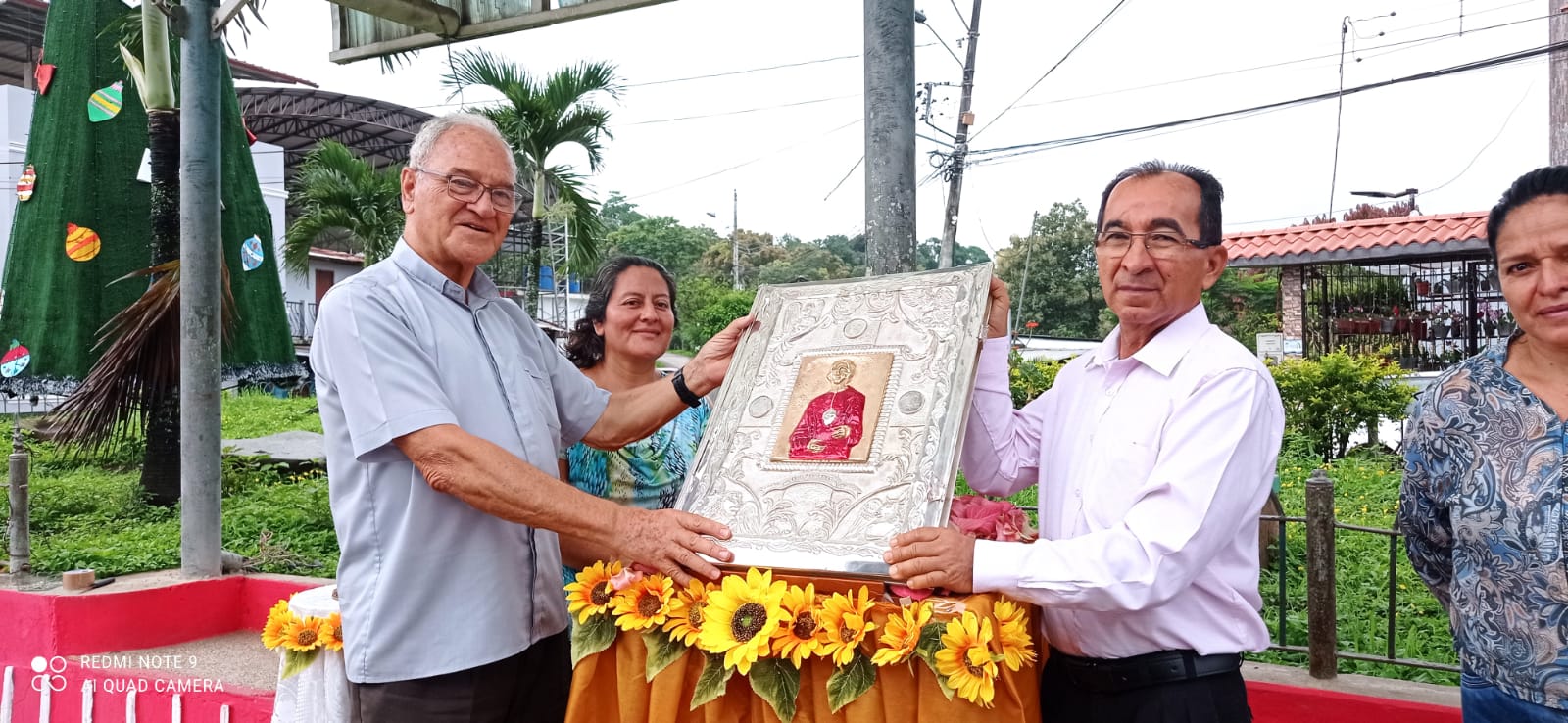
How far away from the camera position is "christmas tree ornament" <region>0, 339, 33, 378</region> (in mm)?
6305

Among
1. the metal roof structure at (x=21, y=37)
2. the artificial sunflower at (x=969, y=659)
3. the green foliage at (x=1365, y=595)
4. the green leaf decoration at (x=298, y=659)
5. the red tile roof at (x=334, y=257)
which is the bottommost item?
the green foliage at (x=1365, y=595)

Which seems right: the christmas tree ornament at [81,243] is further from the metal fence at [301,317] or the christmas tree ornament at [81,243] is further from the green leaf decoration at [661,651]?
the metal fence at [301,317]

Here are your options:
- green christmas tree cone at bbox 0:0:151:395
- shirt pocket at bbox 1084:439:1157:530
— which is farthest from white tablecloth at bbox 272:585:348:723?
green christmas tree cone at bbox 0:0:151:395

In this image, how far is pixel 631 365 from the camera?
2920 millimetres

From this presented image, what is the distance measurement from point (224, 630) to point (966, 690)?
4.32 meters

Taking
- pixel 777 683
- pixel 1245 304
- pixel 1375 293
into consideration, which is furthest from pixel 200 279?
pixel 1245 304

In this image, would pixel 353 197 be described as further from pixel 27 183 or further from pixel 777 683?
pixel 777 683

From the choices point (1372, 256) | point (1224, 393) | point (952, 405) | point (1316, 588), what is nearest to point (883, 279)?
point (952, 405)

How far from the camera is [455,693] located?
1.94 m

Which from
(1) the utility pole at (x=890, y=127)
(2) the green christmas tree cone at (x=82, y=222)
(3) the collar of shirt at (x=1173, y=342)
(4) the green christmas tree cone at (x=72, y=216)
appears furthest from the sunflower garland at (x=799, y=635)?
(4) the green christmas tree cone at (x=72, y=216)

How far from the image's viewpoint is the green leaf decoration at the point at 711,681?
1712 millimetres

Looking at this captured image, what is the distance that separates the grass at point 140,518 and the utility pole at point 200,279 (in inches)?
25.5

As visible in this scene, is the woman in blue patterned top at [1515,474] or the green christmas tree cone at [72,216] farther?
the green christmas tree cone at [72,216]

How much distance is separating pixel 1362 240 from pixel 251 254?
986 centimetres
